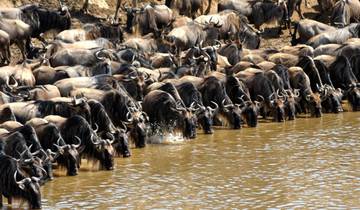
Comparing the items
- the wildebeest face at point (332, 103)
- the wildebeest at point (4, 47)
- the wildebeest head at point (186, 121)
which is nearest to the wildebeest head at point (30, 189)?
the wildebeest head at point (186, 121)

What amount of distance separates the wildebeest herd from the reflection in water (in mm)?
531

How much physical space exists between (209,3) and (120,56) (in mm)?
9282

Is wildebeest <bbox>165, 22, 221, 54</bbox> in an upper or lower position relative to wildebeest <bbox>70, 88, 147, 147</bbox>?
upper

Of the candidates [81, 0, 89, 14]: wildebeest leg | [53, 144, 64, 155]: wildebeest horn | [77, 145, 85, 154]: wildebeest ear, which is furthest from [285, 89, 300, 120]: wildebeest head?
[81, 0, 89, 14]: wildebeest leg

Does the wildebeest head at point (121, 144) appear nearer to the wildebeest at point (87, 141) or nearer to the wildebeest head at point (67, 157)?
the wildebeest at point (87, 141)

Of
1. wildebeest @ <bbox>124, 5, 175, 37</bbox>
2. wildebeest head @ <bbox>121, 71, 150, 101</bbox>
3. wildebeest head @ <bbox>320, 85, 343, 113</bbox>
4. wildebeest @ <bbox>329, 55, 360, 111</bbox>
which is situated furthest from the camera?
wildebeest @ <bbox>124, 5, 175, 37</bbox>

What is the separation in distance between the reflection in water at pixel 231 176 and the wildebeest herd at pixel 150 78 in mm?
531

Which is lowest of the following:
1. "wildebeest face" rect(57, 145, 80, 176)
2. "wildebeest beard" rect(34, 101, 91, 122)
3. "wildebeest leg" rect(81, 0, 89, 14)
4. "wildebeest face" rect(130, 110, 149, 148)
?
"wildebeest face" rect(57, 145, 80, 176)

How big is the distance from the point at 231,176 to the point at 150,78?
18.6ft

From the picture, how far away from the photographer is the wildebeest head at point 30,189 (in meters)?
14.8

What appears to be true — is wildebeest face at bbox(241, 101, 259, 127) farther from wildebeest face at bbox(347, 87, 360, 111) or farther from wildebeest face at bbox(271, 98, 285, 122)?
wildebeest face at bbox(347, 87, 360, 111)

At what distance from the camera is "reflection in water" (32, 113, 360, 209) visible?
15586 millimetres

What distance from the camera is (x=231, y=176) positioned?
17.3 m

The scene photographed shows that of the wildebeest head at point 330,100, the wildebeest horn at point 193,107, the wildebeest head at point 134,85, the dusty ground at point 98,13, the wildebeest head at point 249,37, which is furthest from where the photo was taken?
the dusty ground at point 98,13
